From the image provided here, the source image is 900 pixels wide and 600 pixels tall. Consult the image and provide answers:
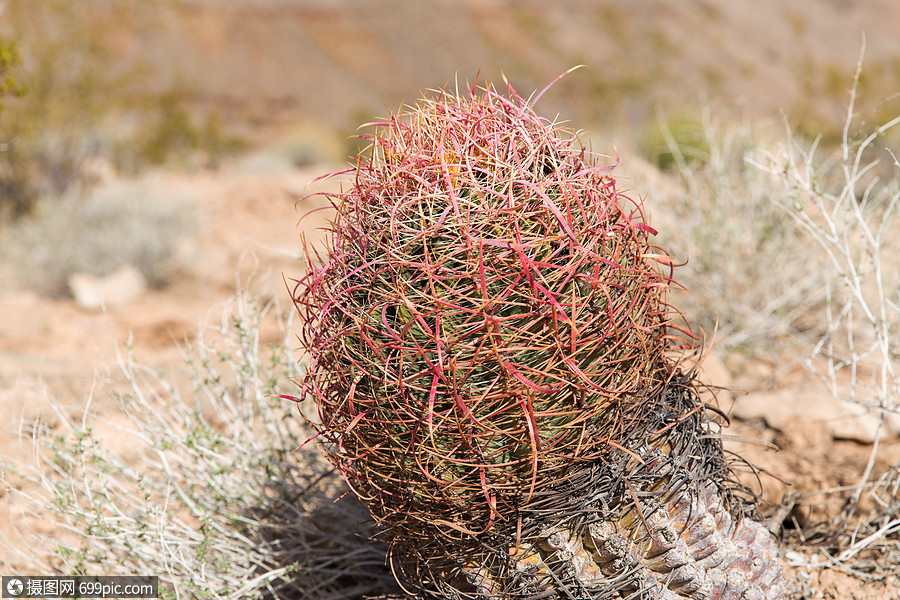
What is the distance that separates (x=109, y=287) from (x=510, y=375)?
6.79 metres

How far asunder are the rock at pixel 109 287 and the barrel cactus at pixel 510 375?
608 centimetres

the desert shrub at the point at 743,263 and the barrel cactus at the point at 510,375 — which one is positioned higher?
the desert shrub at the point at 743,263

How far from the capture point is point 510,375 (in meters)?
1.59

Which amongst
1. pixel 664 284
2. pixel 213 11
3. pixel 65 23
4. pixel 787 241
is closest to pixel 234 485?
pixel 664 284

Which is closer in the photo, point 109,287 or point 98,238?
point 109,287

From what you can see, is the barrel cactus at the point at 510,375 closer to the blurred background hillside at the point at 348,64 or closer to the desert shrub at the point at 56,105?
the blurred background hillside at the point at 348,64

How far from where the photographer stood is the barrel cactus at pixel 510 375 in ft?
5.24

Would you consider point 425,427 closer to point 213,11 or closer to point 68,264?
point 68,264

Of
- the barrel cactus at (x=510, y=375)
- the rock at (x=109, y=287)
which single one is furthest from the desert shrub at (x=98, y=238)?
the barrel cactus at (x=510, y=375)

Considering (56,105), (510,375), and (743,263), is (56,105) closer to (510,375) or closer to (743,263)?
(743,263)

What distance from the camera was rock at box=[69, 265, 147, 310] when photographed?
7039 millimetres

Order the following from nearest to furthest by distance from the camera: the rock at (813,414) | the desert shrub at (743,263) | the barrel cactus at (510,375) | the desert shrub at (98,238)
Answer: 1. the barrel cactus at (510,375)
2. the rock at (813,414)
3. the desert shrub at (743,263)
4. the desert shrub at (98,238)

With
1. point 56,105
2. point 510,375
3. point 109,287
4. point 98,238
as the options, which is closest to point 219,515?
point 510,375

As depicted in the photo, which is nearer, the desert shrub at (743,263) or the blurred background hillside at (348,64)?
the desert shrub at (743,263)
